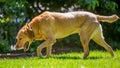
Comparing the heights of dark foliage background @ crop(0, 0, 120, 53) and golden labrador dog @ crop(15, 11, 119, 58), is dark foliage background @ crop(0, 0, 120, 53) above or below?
below

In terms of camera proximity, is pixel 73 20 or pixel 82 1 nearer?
pixel 73 20

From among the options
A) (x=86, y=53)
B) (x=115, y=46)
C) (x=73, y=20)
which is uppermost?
Result: (x=73, y=20)

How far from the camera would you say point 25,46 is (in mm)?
11188

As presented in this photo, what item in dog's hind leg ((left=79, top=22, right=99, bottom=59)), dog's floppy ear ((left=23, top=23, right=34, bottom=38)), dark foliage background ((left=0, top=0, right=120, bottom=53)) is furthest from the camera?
dark foliage background ((left=0, top=0, right=120, bottom=53))

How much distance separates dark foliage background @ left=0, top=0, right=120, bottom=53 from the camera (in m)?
14.2

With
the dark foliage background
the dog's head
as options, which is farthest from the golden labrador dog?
the dark foliage background

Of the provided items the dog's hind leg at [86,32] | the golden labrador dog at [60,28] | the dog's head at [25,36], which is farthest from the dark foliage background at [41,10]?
the dog's hind leg at [86,32]

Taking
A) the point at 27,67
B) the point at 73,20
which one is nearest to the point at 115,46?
the point at 73,20

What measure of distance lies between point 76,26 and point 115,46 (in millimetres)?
4226

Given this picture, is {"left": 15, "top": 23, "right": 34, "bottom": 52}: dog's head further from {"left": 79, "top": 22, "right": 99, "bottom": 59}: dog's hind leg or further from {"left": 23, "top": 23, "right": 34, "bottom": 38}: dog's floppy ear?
{"left": 79, "top": 22, "right": 99, "bottom": 59}: dog's hind leg

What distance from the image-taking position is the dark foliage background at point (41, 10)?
558 inches

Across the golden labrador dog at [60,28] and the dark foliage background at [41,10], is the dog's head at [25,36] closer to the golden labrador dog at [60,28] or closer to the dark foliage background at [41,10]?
the golden labrador dog at [60,28]

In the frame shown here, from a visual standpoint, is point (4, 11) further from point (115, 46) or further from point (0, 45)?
point (115, 46)

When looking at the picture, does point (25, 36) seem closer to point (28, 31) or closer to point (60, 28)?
point (28, 31)
